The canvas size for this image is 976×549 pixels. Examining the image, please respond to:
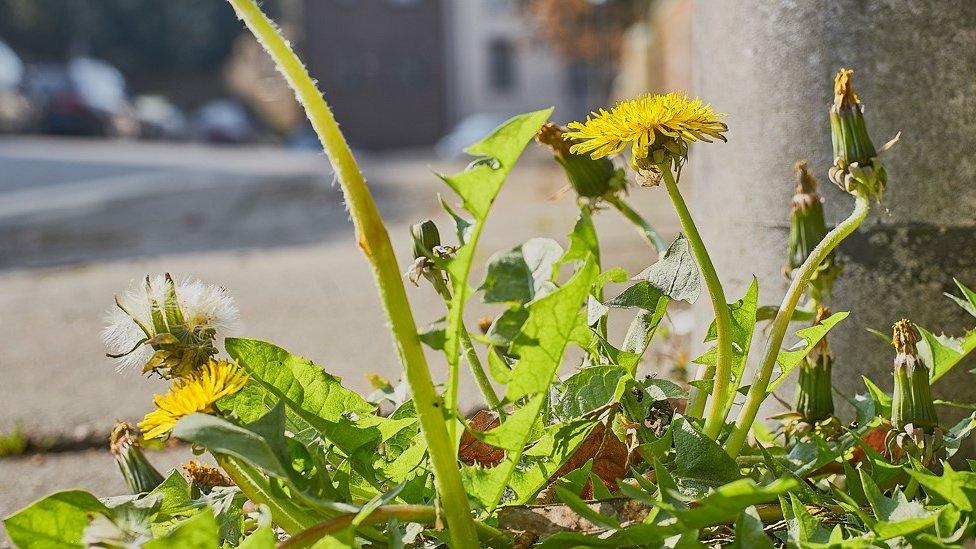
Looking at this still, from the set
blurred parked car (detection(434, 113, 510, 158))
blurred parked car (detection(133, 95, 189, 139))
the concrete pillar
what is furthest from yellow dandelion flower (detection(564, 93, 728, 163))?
blurred parked car (detection(133, 95, 189, 139))

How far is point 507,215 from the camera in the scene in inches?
205

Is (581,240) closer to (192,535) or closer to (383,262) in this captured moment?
(383,262)

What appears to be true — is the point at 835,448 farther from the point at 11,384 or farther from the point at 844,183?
the point at 11,384

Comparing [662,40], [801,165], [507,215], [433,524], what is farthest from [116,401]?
[662,40]

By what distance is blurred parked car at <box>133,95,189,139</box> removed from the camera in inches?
1093

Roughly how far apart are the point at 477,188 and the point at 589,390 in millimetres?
233

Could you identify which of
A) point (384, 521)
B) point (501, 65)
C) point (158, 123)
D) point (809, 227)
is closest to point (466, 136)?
point (501, 65)

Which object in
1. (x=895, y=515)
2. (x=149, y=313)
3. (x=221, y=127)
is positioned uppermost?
(x=221, y=127)

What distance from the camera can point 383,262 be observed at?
2.49 ft

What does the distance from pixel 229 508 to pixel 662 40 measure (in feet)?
24.7

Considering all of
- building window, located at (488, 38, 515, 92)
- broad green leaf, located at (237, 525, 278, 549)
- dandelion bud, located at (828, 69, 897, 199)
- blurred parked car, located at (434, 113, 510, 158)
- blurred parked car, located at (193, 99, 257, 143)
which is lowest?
Answer: broad green leaf, located at (237, 525, 278, 549)

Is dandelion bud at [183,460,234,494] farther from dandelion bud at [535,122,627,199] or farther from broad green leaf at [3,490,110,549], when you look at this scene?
dandelion bud at [535,122,627,199]

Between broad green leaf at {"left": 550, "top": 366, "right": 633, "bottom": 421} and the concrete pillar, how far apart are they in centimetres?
55

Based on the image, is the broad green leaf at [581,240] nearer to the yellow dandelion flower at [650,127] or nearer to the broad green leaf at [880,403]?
the yellow dandelion flower at [650,127]
